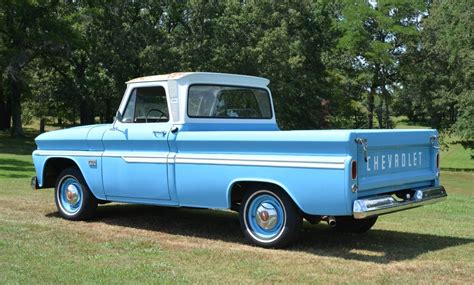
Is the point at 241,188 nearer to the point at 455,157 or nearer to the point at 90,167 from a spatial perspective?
the point at 90,167

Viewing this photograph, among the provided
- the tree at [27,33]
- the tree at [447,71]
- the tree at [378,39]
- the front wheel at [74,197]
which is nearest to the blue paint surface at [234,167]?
the front wheel at [74,197]

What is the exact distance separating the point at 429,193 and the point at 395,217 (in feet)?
7.95

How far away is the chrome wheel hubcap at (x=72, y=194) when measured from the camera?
27.8 ft

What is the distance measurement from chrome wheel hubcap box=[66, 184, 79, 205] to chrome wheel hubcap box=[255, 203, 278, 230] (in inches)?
122

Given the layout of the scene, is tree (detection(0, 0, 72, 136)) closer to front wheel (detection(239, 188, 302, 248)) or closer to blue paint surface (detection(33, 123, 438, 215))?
blue paint surface (detection(33, 123, 438, 215))

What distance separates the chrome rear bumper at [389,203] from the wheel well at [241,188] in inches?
34.2

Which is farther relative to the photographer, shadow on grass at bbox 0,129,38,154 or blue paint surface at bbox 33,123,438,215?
shadow on grass at bbox 0,129,38,154

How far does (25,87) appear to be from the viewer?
133ft

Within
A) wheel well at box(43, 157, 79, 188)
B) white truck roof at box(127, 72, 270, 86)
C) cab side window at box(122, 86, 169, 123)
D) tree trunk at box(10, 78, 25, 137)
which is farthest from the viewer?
tree trunk at box(10, 78, 25, 137)

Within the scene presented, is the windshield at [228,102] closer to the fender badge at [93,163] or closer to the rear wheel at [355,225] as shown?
the fender badge at [93,163]

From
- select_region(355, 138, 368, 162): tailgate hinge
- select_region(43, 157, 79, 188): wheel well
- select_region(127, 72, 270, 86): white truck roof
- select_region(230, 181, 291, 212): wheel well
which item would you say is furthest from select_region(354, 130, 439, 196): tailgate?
select_region(43, 157, 79, 188): wheel well

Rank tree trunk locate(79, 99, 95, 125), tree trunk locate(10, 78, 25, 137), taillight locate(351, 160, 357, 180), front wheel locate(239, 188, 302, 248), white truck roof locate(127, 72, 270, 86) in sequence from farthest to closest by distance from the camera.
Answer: tree trunk locate(79, 99, 95, 125) < tree trunk locate(10, 78, 25, 137) < white truck roof locate(127, 72, 270, 86) < front wheel locate(239, 188, 302, 248) < taillight locate(351, 160, 357, 180)

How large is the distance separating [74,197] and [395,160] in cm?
447

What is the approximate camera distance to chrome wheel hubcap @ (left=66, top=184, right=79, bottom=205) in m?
8.48
